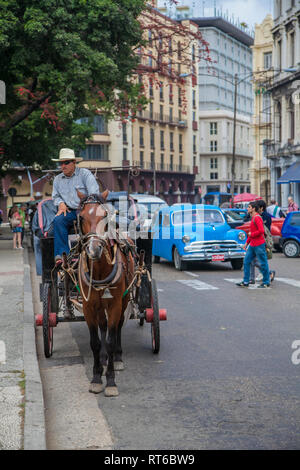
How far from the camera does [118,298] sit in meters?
6.45

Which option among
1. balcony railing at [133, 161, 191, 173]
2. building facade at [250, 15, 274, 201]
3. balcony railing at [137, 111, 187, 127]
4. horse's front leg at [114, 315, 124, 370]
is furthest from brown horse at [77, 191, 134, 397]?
balcony railing at [137, 111, 187, 127]

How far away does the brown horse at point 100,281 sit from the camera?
19.9 ft

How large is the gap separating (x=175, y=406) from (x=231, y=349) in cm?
241

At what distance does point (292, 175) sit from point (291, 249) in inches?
937

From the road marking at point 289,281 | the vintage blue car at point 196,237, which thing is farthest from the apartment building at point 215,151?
the road marking at point 289,281

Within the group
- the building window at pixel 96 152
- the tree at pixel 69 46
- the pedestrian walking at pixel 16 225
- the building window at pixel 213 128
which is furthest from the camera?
the building window at pixel 213 128

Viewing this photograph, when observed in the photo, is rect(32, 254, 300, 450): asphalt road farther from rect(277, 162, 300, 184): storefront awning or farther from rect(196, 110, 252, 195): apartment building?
rect(196, 110, 252, 195): apartment building

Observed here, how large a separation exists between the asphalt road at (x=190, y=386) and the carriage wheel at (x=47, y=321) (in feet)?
0.50

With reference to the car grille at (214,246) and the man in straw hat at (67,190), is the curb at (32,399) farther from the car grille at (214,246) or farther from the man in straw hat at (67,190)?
the car grille at (214,246)

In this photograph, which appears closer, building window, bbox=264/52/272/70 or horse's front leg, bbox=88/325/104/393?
horse's front leg, bbox=88/325/104/393

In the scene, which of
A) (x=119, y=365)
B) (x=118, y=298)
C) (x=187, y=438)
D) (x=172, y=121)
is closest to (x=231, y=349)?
(x=119, y=365)

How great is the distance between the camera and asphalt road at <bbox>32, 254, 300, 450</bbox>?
5176 millimetres

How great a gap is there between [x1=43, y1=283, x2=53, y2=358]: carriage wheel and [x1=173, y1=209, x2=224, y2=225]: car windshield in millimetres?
10811

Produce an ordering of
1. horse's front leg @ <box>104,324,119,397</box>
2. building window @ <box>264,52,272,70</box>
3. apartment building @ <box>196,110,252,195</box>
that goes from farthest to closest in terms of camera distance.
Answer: apartment building @ <box>196,110,252,195</box> < building window @ <box>264,52,272,70</box> < horse's front leg @ <box>104,324,119,397</box>
